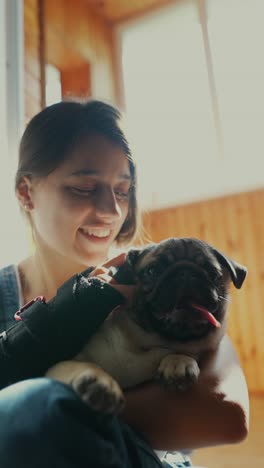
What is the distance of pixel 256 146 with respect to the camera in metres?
3.18

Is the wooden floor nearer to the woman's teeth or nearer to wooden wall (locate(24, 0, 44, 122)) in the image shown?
the woman's teeth

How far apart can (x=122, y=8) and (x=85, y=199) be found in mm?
3020

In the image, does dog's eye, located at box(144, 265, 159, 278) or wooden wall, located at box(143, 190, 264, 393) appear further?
wooden wall, located at box(143, 190, 264, 393)

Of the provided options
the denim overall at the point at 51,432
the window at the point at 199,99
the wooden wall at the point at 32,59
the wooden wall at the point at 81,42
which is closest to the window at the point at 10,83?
the wooden wall at the point at 32,59

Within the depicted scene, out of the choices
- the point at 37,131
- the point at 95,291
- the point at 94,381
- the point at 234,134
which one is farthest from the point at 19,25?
the point at 94,381

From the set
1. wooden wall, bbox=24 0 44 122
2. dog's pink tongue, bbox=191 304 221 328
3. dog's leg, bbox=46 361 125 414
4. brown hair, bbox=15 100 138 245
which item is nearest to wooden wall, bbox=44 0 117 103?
wooden wall, bbox=24 0 44 122

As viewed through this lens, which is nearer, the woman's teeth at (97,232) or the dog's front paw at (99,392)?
the dog's front paw at (99,392)

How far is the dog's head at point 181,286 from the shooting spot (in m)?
0.92

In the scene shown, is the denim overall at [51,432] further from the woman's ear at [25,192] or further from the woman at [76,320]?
the woman's ear at [25,192]

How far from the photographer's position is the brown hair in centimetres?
131

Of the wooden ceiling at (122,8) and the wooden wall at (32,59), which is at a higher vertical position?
the wooden ceiling at (122,8)

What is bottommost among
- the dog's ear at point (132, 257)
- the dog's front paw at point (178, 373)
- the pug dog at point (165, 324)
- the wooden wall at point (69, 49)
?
the dog's front paw at point (178, 373)

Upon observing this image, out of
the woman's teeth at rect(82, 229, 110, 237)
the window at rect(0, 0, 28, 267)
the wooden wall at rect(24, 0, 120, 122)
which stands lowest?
the woman's teeth at rect(82, 229, 110, 237)

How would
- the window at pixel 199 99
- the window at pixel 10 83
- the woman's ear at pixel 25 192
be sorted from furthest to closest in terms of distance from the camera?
the window at pixel 199 99 → the window at pixel 10 83 → the woman's ear at pixel 25 192
